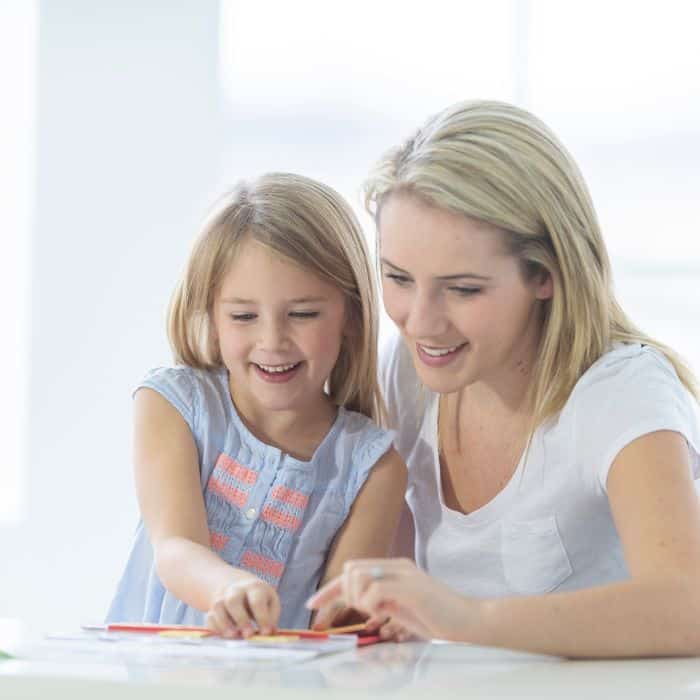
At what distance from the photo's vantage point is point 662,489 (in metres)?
1.25

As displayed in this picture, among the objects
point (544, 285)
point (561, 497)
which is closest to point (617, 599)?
point (561, 497)

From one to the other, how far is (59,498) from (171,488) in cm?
255

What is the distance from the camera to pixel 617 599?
3.71 ft

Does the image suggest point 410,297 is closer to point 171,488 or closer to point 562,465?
point 562,465

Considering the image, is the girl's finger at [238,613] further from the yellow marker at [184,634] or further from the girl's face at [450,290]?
the girl's face at [450,290]

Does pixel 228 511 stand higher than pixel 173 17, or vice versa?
pixel 173 17

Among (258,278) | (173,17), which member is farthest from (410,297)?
(173,17)

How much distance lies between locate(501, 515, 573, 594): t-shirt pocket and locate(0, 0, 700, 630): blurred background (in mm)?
2002

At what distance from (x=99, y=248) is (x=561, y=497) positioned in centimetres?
269

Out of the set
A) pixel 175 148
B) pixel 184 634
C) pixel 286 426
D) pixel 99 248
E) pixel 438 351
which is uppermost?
pixel 175 148

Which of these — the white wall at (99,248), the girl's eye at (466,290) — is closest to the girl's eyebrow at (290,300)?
the girl's eye at (466,290)

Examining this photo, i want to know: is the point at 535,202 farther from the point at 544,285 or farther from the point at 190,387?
the point at 190,387

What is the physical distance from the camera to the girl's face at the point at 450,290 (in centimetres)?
→ 136

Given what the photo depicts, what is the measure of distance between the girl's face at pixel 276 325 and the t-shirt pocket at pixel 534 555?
30 centimetres
